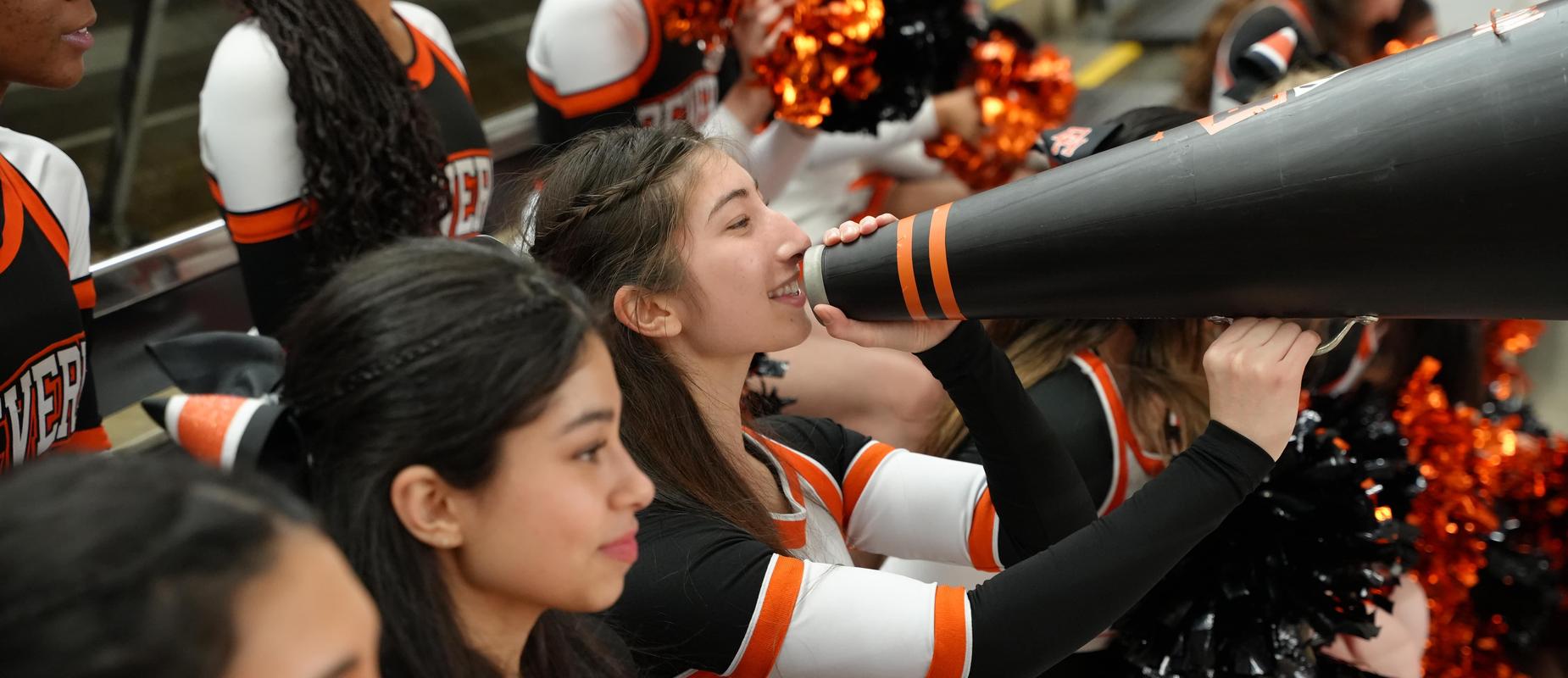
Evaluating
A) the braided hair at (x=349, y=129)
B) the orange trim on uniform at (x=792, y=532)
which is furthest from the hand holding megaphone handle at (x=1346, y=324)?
the braided hair at (x=349, y=129)

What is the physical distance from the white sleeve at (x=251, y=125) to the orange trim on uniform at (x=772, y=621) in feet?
3.16

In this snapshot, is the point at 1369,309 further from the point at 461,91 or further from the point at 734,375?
the point at 461,91

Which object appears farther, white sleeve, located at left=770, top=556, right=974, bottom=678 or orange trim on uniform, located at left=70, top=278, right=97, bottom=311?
orange trim on uniform, located at left=70, top=278, right=97, bottom=311

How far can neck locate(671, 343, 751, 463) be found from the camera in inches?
53.6

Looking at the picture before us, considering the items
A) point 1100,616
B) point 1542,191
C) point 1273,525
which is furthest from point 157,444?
point 1542,191

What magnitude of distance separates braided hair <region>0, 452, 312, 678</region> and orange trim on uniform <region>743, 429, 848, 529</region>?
875 mm

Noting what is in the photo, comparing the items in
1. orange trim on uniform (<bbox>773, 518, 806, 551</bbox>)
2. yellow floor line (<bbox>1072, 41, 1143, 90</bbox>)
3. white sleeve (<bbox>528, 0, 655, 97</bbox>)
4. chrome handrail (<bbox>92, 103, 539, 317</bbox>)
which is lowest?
chrome handrail (<bbox>92, 103, 539, 317</bbox>)

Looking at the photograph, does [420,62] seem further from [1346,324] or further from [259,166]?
[1346,324]

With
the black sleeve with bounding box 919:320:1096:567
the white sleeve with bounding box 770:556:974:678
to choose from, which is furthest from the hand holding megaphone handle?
the white sleeve with bounding box 770:556:974:678

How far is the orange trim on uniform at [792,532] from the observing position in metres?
1.35

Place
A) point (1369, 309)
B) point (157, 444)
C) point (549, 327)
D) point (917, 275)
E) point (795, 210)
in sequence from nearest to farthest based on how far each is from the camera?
point (549, 327), point (1369, 309), point (917, 275), point (157, 444), point (795, 210)

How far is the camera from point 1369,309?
1103 millimetres

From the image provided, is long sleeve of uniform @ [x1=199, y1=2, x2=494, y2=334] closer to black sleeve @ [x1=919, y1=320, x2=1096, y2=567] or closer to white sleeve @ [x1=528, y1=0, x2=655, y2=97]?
white sleeve @ [x1=528, y1=0, x2=655, y2=97]

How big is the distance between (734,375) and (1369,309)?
2.00 ft
